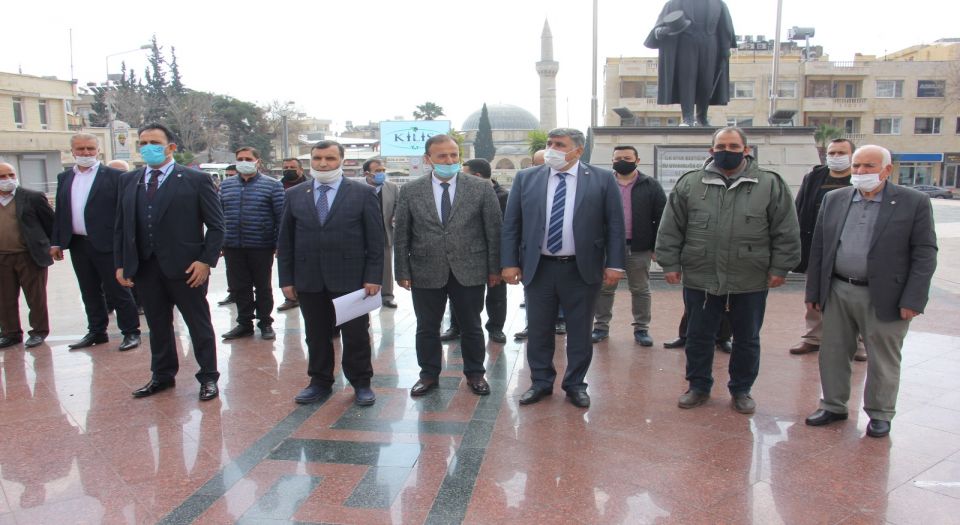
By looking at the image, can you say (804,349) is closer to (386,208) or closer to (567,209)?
(567,209)

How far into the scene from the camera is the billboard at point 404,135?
2177 centimetres

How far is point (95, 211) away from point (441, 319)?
11.4 ft

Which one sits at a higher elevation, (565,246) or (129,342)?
(565,246)

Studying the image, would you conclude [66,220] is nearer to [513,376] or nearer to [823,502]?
[513,376]

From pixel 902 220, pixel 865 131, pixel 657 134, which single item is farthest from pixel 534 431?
pixel 865 131

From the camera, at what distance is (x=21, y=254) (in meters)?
6.23

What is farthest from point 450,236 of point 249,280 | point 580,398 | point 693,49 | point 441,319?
point 693,49

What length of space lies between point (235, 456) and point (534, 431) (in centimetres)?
174

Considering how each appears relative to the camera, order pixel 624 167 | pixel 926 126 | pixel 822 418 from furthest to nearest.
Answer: pixel 926 126 → pixel 624 167 → pixel 822 418

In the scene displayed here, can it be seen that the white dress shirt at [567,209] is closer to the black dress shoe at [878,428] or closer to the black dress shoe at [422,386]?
the black dress shoe at [422,386]

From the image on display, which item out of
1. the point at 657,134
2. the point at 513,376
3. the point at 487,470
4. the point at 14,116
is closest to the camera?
the point at 487,470

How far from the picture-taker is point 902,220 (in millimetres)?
→ 3779

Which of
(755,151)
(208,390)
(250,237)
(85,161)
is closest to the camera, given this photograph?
(208,390)

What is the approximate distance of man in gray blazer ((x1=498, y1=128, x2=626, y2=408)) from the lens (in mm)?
4352
